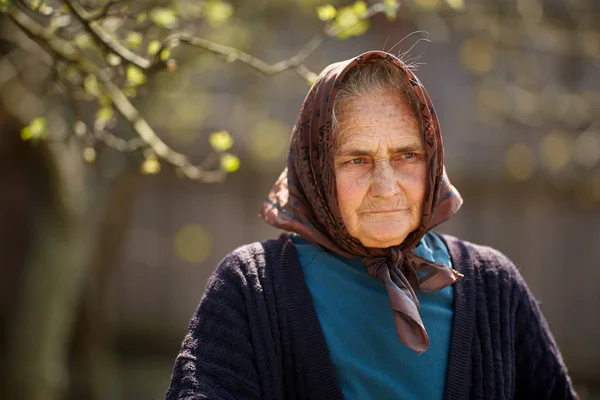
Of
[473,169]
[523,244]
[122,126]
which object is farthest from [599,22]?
[122,126]

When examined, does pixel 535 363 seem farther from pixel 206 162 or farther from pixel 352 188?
pixel 206 162

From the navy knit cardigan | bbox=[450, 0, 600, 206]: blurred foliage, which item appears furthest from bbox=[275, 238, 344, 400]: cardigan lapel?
bbox=[450, 0, 600, 206]: blurred foliage

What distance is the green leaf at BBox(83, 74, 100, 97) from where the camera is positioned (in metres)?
2.68

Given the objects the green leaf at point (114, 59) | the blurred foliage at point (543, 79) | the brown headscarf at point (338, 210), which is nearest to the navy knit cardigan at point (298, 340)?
the brown headscarf at point (338, 210)

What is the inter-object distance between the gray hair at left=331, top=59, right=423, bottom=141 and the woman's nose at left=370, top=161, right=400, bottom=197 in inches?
6.3

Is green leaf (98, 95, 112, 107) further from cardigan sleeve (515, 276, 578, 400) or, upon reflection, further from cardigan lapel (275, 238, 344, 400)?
cardigan sleeve (515, 276, 578, 400)

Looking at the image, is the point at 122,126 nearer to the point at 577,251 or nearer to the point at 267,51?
the point at 267,51

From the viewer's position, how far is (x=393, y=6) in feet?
7.82

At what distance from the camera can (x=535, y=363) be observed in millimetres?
2188

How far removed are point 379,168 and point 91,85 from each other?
4.39 ft

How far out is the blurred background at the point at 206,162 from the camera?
404cm

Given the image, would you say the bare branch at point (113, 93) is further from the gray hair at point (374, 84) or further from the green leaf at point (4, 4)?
the gray hair at point (374, 84)

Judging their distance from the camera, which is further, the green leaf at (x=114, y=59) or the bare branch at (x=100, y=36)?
the green leaf at (x=114, y=59)

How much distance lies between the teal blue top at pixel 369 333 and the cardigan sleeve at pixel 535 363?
27cm
